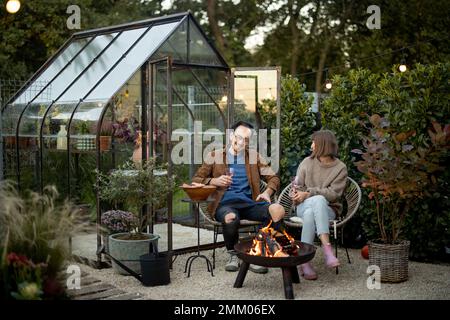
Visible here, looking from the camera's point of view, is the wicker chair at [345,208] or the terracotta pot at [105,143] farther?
the terracotta pot at [105,143]

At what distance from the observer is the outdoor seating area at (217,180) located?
5.00 metres

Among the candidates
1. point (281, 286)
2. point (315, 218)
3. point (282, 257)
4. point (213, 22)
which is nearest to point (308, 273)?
point (281, 286)

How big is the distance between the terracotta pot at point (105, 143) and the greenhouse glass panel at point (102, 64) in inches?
22.1

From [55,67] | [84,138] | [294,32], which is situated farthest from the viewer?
[294,32]

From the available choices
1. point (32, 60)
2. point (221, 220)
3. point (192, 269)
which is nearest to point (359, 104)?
point (221, 220)

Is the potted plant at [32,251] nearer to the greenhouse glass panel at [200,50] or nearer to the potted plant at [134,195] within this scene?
the potted plant at [134,195]

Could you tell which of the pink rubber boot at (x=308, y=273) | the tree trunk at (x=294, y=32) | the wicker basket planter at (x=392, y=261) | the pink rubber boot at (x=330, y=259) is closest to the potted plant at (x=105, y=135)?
the pink rubber boot at (x=308, y=273)

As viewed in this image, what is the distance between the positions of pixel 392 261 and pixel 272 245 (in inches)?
48.4

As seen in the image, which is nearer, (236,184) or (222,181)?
(222,181)

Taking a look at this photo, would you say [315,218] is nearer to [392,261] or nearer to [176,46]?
[392,261]

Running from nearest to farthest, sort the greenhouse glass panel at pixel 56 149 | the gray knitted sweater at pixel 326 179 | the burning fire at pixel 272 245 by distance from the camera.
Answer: the burning fire at pixel 272 245, the gray knitted sweater at pixel 326 179, the greenhouse glass panel at pixel 56 149

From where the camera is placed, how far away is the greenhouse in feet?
20.8

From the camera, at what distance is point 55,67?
8.00 metres

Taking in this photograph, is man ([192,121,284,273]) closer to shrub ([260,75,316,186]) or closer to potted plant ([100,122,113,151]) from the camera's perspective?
shrub ([260,75,316,186])
